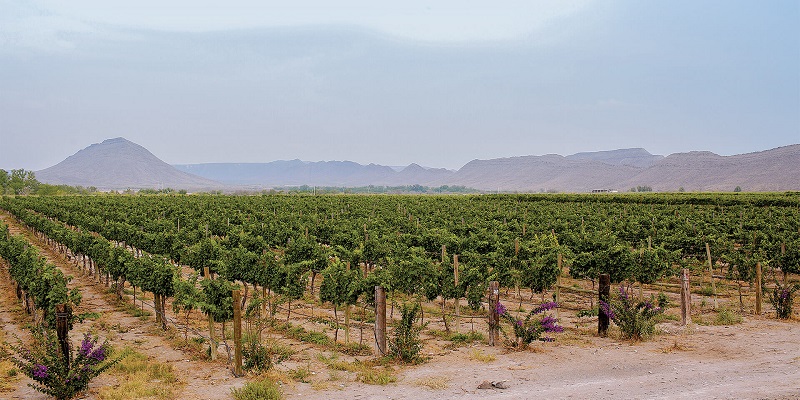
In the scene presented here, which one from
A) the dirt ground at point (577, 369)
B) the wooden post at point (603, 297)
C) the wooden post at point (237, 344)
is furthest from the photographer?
the wooden post at point (603, 297)

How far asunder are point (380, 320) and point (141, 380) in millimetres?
5027

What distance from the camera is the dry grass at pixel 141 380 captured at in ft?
34.7

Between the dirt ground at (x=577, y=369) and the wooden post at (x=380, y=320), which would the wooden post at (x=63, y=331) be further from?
the wooden post at (x=380, y=320)

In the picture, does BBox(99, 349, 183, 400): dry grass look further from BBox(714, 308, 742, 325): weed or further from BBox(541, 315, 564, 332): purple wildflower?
BBox(714, 308, 742, 325): weed

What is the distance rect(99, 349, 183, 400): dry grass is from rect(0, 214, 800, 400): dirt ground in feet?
0.76

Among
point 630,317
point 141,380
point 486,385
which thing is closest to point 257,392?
point 141,380

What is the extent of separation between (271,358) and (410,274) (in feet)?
15.2

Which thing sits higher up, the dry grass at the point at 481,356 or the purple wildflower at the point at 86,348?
the purple wildflower at the point at 86,348

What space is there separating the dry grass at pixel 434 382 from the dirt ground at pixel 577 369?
2 centimetres

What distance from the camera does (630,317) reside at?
14172 mm

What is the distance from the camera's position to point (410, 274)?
52.5 ft

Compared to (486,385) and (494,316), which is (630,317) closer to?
(494,316)

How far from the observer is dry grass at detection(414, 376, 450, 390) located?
11.1 meters

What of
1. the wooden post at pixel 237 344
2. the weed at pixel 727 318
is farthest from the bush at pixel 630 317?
the wooden post at pixel 237 344
